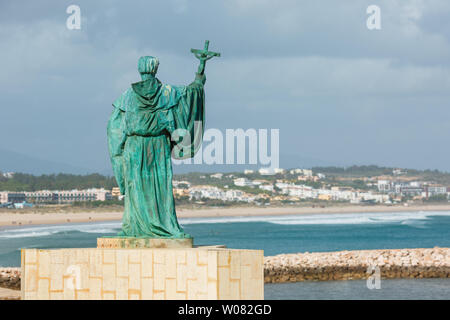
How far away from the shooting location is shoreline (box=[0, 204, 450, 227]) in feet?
Answer: 281

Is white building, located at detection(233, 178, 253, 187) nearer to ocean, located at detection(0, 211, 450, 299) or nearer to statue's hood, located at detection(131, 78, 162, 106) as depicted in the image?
ocean, located at detection(0, 211, 450, 299)

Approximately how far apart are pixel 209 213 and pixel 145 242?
105518 mm

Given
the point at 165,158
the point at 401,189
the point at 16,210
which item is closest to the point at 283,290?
the point at 165,158

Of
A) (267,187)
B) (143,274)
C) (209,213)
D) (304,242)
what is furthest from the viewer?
(267,187)

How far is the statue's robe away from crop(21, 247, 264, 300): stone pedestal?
2.20ft

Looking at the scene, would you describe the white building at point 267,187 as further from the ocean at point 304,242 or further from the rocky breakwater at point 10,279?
the rocky breakwater at point 10,279

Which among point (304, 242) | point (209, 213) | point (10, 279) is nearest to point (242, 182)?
point (209, 213)

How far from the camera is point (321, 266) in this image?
32781mm

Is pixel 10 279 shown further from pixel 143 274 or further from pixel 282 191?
pixel 282 191

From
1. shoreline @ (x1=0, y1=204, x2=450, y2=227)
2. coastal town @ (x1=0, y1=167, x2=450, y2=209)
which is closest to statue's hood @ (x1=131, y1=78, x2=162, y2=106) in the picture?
shoreline @ (x1=0, y1=204, x2=450, y2=227)

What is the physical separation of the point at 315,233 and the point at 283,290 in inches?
1835

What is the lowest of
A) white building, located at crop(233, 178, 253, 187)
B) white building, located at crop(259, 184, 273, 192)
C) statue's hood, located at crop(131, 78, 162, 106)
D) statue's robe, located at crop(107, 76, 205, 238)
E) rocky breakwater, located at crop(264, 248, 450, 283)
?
rocky breakwater, located at crop(264, 248, 450, 283)

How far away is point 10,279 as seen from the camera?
94.4 feet

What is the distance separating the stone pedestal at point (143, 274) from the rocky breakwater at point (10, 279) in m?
18.4
